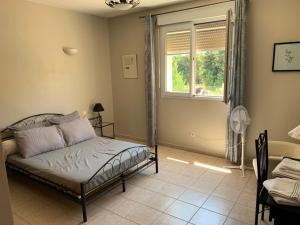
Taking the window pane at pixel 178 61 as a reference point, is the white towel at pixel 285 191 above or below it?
below

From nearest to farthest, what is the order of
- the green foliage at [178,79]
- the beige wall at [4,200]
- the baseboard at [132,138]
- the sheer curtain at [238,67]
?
the beige wall at [4,200]
the sheer curtain at [238,67]
the green foliage at [178,79]
the baseboard at [132,138]

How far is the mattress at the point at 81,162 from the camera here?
2545mm

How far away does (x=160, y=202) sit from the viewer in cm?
271

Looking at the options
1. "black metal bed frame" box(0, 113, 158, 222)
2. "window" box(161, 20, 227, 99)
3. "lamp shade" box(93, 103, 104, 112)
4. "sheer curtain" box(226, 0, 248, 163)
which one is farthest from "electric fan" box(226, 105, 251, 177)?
"lamp shade" box(93, 103, 104, 112)

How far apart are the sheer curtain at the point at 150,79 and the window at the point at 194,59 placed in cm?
21

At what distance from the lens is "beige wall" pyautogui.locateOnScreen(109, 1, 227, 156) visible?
3.94 m

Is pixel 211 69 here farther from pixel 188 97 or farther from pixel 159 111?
pixel 159 111

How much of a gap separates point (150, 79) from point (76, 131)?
169 cm

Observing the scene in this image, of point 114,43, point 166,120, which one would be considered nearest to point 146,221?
point 166,120

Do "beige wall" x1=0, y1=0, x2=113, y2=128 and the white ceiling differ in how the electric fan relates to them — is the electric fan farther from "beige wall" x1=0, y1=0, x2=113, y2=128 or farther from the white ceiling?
"beige wall" x1=0, y1=0, x2=113, y2=128

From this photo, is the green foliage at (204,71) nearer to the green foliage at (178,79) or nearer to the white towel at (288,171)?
the green foliage at (178,79)

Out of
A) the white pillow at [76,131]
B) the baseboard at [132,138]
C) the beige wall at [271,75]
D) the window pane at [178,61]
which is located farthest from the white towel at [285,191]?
the baseboard at [132,138]

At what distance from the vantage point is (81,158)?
9.93 feet

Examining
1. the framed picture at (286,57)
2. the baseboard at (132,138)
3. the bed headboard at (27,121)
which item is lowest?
the baseboard at (132,138)
